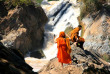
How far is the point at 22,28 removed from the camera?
1678 cm

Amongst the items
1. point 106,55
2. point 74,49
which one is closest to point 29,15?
point 106,55

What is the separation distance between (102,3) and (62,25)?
7.42 m

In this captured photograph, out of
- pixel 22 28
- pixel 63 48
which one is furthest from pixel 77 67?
pixel 22 28

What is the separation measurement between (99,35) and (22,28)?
7.14 m

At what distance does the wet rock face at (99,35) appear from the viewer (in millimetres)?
14770

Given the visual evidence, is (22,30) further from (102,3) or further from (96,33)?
(102,3)

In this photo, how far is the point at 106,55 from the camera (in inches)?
559

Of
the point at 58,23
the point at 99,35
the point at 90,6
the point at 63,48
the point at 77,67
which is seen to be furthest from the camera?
the point at 58,23

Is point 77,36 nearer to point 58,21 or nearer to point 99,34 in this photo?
point 99,34

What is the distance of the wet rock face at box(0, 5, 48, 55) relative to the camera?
52.2ft

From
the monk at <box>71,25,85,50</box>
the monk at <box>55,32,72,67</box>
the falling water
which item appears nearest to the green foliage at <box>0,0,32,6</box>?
the falling water

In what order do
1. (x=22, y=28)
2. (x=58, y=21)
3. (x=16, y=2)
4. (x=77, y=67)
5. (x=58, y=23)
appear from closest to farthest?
(x=77, y=67) < (x=22, y=28) < (x=16, y=2) < (x=58, y=23) < (x=58, y=21)

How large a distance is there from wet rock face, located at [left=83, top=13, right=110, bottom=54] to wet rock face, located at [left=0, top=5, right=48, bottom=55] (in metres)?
5.73

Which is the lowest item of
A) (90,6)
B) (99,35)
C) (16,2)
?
(99,35)
